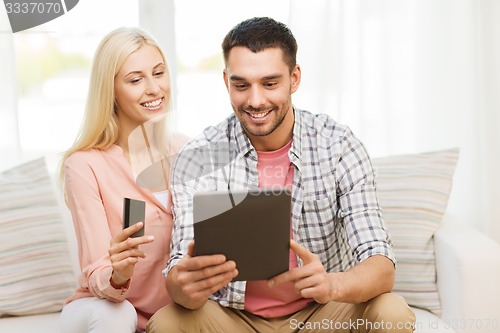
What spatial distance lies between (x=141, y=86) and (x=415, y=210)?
909mm

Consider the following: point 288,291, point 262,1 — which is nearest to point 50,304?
point 288,291

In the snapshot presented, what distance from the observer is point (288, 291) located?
188 cm

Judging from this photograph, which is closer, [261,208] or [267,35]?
[261,208]

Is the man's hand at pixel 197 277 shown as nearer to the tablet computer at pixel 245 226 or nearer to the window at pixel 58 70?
the tablet computer at pixel 245 226

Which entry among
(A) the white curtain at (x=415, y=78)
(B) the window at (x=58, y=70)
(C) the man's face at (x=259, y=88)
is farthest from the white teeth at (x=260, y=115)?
(B) the window at (x=58, y=70)

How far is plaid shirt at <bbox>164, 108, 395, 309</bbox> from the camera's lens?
1847 millimetres

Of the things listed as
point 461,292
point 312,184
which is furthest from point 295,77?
point 461,292

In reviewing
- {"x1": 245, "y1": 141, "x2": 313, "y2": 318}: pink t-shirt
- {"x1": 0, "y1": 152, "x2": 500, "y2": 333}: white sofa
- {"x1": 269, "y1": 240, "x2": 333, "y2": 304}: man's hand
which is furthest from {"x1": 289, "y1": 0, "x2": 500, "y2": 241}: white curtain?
{"x1": 269, "y1": 240, "x2": 333, "y2": 304}: man's hand

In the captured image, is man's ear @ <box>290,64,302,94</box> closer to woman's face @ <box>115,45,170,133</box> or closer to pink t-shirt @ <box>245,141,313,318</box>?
woman's face @ <box>115,45,170,133</box>

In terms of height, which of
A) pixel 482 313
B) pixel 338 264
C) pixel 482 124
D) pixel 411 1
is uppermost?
pixel 411 1

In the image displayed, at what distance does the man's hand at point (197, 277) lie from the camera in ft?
5.16

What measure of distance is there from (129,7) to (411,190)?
4.10 feet

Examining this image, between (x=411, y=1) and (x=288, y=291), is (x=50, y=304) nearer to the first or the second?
(x=288, y=291)

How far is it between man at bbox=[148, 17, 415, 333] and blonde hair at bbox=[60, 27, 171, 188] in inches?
8.5
